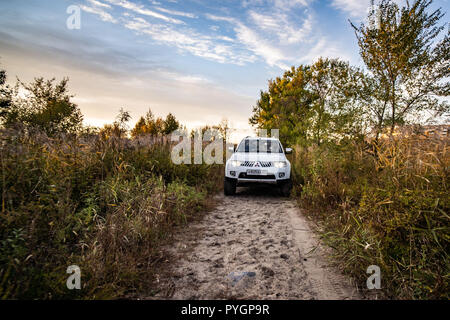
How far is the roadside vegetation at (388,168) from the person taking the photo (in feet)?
6.96

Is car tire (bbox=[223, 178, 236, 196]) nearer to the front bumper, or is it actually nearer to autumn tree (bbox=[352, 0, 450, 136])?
the front bumper

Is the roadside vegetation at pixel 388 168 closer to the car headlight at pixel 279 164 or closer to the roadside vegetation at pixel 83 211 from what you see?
the car headlight at pixel 279 164

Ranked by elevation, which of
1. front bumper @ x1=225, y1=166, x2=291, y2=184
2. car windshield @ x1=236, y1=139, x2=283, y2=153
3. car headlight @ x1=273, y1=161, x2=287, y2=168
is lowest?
front bumper @ x1=225, y1=166, x2=291, y2=184

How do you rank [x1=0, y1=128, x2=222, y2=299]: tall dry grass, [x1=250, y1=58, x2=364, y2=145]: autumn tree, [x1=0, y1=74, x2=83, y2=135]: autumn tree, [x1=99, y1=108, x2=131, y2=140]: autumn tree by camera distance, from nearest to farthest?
[x1=0, y1=128, x2=222, y2=299]: tall dry grass < [x1=99, y1=108, x2=131, y2=140]: autumn tree < [x1=250, y1=58, x2=364, y2=145]: autumn tree < [x1=0, y1=74, x2=83, y2=135]: autumn tree

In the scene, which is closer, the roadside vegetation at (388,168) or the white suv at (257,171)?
the roadside vegetation at (388,168)

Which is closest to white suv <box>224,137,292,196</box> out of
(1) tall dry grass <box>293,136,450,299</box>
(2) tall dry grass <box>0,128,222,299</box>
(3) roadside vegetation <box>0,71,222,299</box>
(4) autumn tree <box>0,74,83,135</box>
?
(3) roadside vegetation <box>0,71,222,299</box>

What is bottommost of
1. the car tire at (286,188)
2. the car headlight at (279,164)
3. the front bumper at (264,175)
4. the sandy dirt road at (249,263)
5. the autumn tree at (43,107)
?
the sandy dirt road at (249,263)

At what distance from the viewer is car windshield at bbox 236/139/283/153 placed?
7410 mm

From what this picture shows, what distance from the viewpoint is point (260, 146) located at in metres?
7.54

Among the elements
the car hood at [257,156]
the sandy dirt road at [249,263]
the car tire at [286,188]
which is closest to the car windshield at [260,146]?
the car hood at [257,156]

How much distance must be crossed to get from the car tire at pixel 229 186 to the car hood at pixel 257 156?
0.70m

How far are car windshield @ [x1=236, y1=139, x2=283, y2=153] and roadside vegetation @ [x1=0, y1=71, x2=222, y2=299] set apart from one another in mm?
2133

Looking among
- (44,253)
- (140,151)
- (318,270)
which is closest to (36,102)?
(140,151)

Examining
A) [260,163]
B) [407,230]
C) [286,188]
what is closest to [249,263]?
[407,230]
